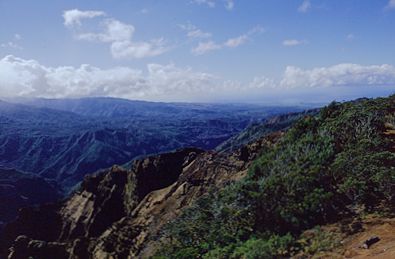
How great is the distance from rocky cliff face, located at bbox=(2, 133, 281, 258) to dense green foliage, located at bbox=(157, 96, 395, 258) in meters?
7.23

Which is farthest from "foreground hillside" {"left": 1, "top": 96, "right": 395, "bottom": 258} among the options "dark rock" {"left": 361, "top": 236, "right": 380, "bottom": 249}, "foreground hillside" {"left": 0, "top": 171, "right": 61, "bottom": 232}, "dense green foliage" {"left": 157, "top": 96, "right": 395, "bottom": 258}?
"foreground hillside" {"left": 0, "top": 171, "right": 61, "bottom": 232}

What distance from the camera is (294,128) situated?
40.7m

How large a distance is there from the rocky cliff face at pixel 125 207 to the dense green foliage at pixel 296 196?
723 centimetres

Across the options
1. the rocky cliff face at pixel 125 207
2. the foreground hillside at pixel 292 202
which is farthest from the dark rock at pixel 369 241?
the rocky cliff face at pixel 125 207

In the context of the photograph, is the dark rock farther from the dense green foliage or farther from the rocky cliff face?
the rocky cliff face

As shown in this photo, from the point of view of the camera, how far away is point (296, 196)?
2642 cm

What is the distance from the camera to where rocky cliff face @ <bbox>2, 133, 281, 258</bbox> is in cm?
4528

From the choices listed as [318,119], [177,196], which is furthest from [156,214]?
[318,119]

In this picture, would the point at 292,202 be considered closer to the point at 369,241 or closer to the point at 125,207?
the point at 369,241

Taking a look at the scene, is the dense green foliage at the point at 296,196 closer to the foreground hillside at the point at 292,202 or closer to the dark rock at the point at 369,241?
the foreground hillside at the point at 292,202

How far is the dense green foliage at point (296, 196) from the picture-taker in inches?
954

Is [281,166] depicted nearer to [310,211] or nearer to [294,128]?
[310,211]

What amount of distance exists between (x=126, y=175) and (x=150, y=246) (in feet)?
119

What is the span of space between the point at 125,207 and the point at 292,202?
43.8 metres
